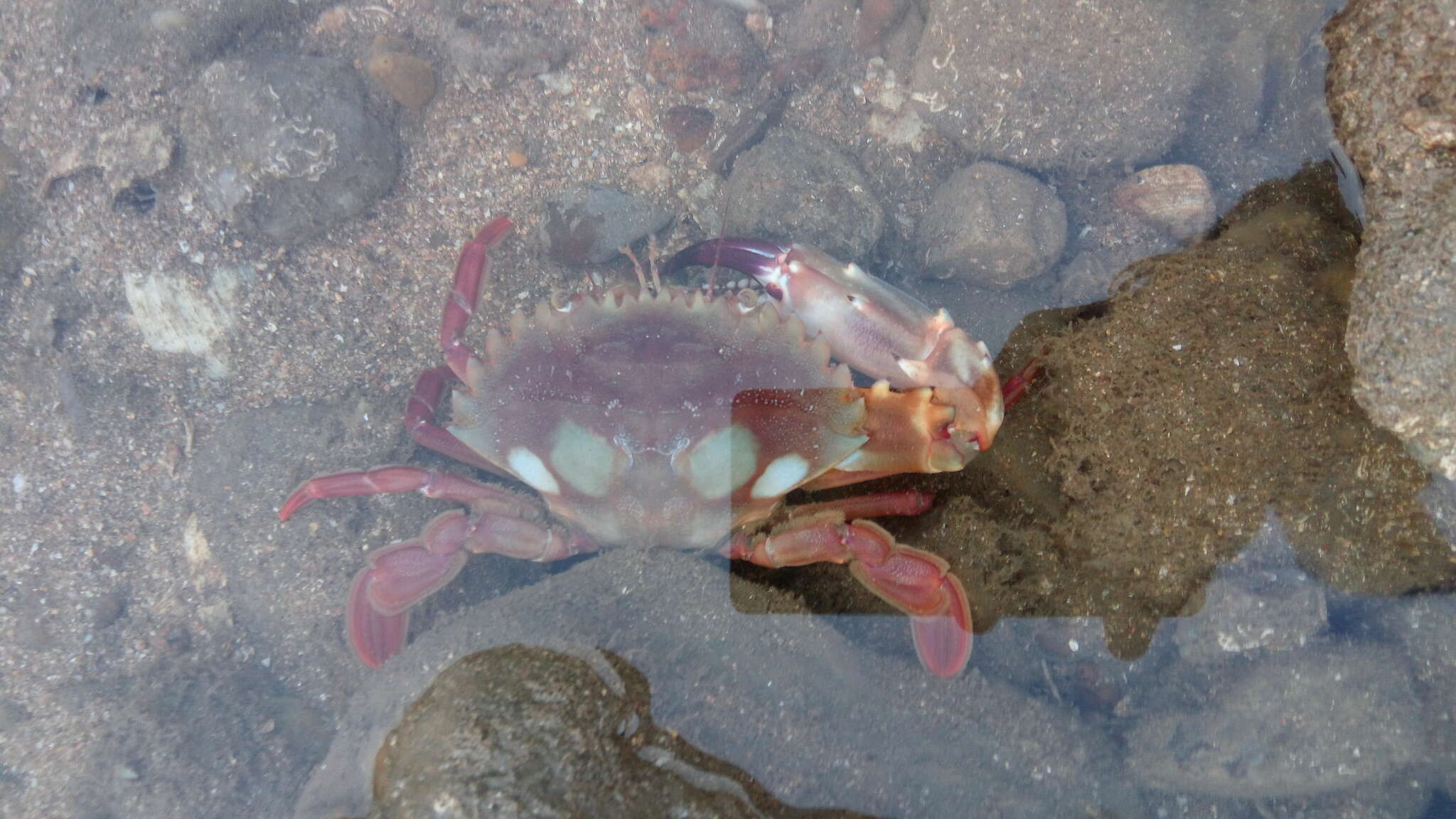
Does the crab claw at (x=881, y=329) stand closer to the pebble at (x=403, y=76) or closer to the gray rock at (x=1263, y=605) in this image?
the gray rock at (x=1263, y=605)

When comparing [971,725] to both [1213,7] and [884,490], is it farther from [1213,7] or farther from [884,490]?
[1213,7]

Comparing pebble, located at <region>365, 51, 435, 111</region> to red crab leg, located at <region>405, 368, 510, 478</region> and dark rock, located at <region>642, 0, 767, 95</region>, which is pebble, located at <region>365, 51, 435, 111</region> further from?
red crab leg, located at <region>405, 368, 510, 478</region>

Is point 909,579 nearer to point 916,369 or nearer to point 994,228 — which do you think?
point 916,369

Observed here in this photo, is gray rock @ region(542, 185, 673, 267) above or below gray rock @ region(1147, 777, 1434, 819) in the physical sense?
above

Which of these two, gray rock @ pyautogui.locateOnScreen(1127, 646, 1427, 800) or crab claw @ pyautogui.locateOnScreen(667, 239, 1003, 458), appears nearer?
gray rock @ pyautogui.locateOnScreen(1127, 646, 1427, 800)

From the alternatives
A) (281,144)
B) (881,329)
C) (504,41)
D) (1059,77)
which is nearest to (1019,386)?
(881,329)

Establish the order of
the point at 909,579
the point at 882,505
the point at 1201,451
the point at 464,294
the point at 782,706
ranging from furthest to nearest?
the point at 464,294, the point at 882,505, the point at 909,579, the point at 782,706, the point at 1201,451

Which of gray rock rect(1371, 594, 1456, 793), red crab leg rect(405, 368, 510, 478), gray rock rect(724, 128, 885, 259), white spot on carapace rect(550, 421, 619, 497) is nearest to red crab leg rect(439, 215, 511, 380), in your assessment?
red crab leg rect(405, 368, 510, 478)
